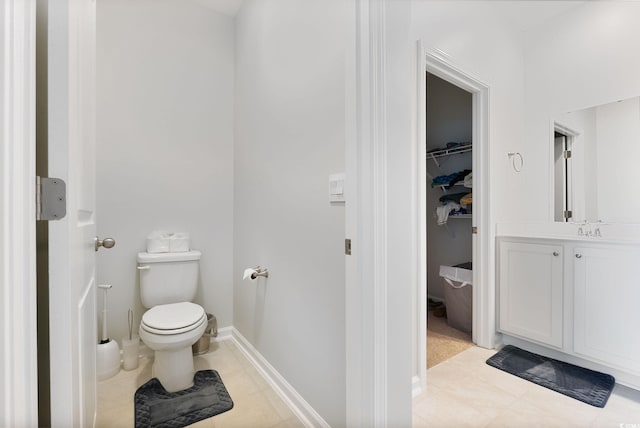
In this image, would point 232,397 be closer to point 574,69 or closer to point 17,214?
point 17,214

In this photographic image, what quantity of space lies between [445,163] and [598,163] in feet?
4.36

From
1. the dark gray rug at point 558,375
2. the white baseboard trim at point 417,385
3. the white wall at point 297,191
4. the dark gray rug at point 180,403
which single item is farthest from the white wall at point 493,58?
the dark gray rug at point 180,403

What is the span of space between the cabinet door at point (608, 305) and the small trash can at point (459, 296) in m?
0.70

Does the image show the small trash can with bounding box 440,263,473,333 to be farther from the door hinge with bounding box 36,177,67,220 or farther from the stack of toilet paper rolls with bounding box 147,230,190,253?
the door hinge with bounding box 36,177,67,220

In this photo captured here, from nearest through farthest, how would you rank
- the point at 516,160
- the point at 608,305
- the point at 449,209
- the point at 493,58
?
the point at 608,305 < the point at 493,58 < the point at 516,160 < the point at 449,209

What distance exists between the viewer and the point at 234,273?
95.0 inches

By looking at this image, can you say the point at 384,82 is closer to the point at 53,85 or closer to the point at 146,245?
the point at 53,85

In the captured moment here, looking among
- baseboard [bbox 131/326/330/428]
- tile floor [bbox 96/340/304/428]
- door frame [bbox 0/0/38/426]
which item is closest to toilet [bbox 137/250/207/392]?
tile floor [bbox 96/340/304/428]

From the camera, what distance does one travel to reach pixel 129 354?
193 centimetres

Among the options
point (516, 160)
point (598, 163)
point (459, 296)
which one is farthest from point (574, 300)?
point (516, 160)

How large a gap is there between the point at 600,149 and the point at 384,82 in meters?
2.11

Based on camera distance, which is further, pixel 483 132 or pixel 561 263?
pixel 483 132

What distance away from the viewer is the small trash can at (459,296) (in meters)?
2.51

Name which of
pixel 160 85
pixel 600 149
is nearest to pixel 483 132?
pixel 600 149
